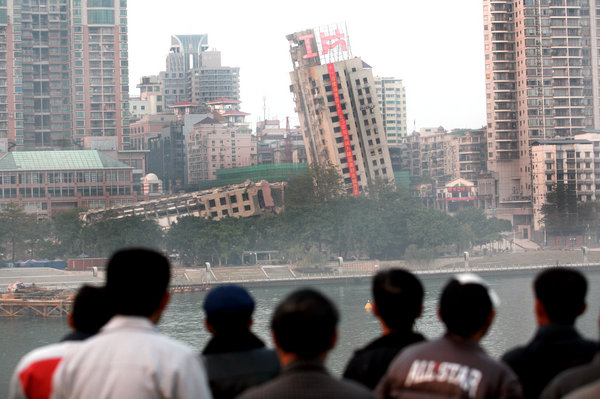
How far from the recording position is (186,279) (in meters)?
34.5

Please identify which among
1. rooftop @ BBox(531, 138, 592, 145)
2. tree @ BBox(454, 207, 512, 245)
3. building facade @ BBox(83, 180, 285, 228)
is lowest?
tree @ BBox(454, 207, 512, 245)

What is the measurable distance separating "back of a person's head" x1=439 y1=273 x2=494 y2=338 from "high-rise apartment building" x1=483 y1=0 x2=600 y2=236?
41234 mm

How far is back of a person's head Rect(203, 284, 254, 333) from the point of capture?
95.3 inches

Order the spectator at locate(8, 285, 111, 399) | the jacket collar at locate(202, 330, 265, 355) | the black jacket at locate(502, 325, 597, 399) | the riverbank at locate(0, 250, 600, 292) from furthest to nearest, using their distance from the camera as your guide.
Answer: the riverbank at locate(0, 250, 600, 292) < the jacket collar at locate(202, 330, 265, 355) < the black jacket at locate(502, 325, 597, 399) < the spectator at locate(8, 285, 111, 399)

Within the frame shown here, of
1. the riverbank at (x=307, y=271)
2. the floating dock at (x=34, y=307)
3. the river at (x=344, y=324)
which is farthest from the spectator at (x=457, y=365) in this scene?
the riverbank at (x=307, y=271)

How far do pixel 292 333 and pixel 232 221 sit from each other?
36.6m

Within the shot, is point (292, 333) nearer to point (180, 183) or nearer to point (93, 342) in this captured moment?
point (93, 342)

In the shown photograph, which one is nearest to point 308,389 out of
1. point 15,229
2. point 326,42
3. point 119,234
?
point 119,234

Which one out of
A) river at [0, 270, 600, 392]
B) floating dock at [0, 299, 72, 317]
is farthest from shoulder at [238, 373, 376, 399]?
floating dock at [0, 299, 72, 317]

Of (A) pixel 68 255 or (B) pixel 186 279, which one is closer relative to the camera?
(B) pixel 186 279

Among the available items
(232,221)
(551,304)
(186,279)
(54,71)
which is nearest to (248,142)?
(54,71)

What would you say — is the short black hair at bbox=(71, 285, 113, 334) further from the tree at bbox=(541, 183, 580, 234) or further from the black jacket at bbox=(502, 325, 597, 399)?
the tree at bbox=(541, 183, 580, 234)

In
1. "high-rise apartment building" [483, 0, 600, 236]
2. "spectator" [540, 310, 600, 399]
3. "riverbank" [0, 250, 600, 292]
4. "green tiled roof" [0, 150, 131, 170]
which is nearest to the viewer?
"spectator" [540, 310, 600, 399]

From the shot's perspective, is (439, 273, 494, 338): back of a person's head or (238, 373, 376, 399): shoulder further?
(439, 273, 494, 338): back of a person's head
